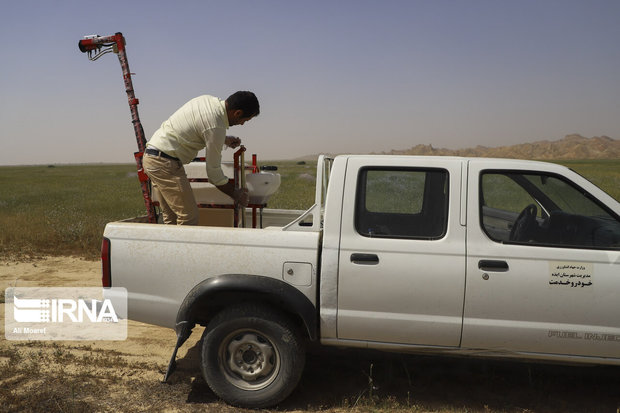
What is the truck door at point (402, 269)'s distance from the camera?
3602 millimetres

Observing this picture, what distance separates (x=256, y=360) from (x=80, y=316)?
3343mm

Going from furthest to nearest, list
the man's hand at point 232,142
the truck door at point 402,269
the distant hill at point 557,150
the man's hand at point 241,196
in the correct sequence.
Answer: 1. the distant hill at point 557,150
2. the man's hand at point 232,142
3. the man's hand at point 241,196
4. the truck door at point 402,269

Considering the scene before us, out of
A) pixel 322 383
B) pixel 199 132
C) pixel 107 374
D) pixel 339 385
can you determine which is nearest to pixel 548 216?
pixel 339 385

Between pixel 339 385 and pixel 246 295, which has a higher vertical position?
pixel 246 295

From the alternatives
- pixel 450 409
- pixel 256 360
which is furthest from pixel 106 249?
pixel 450 409

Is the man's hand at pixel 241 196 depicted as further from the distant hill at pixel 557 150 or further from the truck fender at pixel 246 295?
the distant hill at pixel 557 150

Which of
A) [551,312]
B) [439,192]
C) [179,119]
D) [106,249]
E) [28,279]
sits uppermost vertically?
[179,119]

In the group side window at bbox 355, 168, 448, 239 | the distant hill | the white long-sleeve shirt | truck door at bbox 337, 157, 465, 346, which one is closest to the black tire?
truck door at bbox 337, 157, 465, 346

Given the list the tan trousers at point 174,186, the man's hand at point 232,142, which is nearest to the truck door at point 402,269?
the tan trousers at point 174,186

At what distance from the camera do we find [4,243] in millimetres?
10531

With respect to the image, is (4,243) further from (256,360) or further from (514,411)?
(514,411)

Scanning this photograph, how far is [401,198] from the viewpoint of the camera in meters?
4.49

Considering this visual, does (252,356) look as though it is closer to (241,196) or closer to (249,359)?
(249,359)

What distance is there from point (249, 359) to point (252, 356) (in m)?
0.03
